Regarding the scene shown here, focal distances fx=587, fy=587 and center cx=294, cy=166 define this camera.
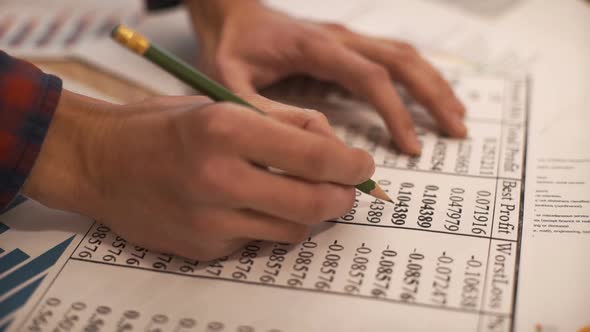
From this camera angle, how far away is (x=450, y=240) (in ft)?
1.72

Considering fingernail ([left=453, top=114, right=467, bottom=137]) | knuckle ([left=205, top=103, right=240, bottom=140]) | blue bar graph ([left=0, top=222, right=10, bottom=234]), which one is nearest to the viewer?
knuckle ([left=205, top=103, right=240, bottom=140])

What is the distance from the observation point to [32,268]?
20.0 inches

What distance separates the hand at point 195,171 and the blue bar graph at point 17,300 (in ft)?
0.26

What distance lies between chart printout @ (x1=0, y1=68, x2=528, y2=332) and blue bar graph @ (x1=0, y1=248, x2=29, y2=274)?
0.04 metres

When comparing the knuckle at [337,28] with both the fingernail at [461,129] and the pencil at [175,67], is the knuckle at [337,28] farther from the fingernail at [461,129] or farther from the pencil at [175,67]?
the pencil at [175,67]

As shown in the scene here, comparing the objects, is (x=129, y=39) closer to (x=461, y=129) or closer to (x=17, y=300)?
Answer: (x=17, y=300)

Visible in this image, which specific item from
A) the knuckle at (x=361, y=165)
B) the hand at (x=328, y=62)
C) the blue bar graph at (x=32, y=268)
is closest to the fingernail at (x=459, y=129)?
the hand at (x=328, y=62)

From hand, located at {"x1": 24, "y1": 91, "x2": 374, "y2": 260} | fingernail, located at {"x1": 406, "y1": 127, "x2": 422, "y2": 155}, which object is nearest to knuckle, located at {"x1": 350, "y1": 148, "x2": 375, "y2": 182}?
hand, located at {"x1": 24, "y1": 91, "x2": 374, "y2": 260}

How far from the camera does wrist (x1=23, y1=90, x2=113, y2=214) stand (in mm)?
523

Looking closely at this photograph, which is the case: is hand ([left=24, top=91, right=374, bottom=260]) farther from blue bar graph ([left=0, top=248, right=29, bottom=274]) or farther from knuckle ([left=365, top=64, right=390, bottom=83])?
knuckle ([left=365, top=64, right=390, bottom=83])

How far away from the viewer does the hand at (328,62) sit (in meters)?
0.69

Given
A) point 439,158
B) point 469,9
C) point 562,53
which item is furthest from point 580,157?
point 469,9

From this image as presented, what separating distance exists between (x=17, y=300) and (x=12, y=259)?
0.06 metres

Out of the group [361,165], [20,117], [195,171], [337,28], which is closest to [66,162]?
[20,117]
